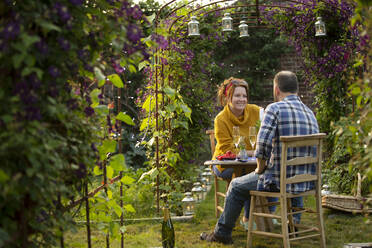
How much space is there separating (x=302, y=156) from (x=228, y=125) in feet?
3.96

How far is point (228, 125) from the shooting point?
4.46 meters

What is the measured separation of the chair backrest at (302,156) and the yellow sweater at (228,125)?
1.10m

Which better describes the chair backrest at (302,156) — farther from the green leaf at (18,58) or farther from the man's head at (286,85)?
the green leaf at (18,58)

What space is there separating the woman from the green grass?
0.59m

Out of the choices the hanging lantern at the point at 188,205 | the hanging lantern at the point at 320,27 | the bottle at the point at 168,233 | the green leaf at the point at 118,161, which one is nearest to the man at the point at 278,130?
the bottle at the point at 168,233

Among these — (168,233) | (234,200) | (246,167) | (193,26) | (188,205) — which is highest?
(193,26)

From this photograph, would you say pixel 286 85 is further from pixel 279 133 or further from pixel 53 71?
pixel 53 71

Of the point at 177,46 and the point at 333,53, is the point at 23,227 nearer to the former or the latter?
the point at 177,46

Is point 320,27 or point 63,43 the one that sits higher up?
point 320,27

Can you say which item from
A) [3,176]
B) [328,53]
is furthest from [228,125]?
[3,176]

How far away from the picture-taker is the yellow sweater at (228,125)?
4.42 metres

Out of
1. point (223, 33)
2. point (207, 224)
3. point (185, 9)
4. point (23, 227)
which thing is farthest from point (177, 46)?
point (23, 227)

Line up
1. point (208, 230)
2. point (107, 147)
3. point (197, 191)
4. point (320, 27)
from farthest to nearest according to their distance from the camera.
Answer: point (320, 27) < point (197, 191) < point (208, 230) < point (107, 147)

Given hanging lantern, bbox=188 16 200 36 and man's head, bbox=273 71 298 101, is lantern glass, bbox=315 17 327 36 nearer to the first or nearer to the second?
hanging lantern, bbox=188 16 200 36
